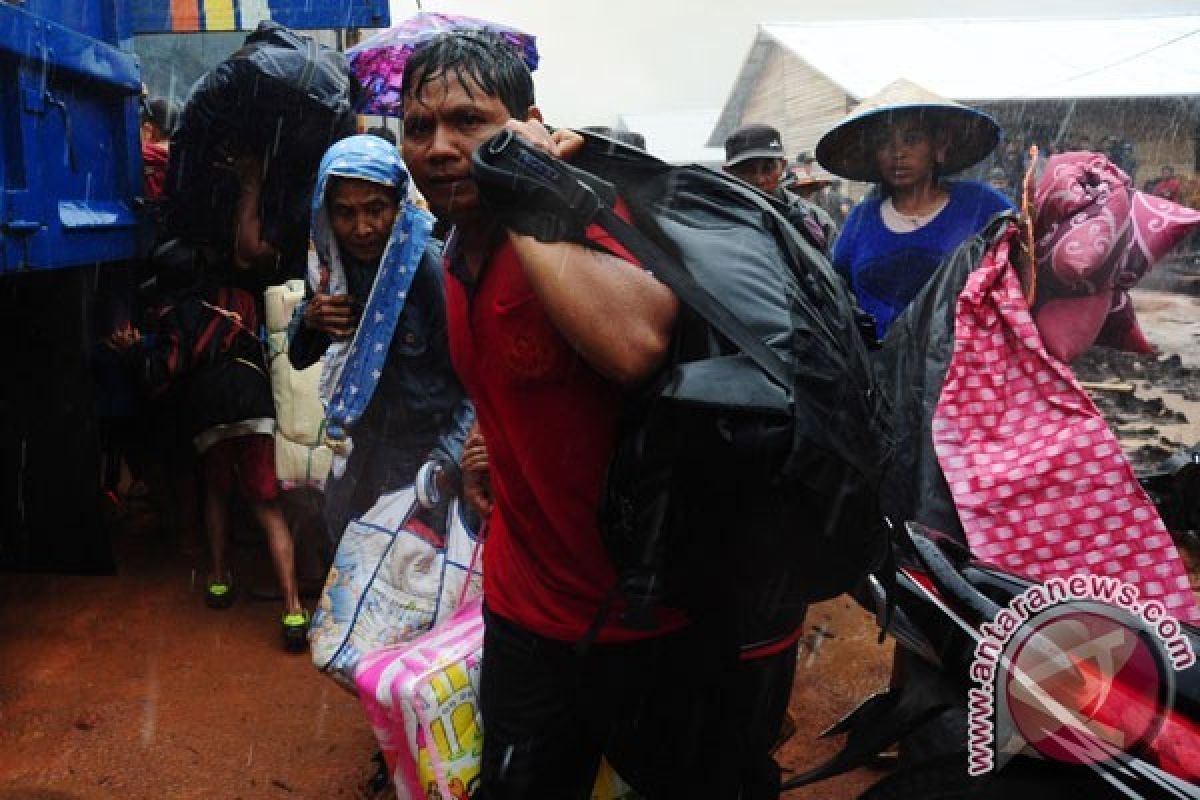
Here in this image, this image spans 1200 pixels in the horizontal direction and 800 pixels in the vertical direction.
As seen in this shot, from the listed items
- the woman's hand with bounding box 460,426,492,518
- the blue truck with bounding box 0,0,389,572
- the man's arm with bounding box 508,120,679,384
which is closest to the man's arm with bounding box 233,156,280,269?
the blue truck with bounding box 0,0,389,572

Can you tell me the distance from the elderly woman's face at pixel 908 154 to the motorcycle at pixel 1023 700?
6.74 feet

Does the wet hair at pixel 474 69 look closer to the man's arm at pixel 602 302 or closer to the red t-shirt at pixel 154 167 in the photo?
the man's arm at pixel 602 302

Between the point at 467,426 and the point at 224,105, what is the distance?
205cm

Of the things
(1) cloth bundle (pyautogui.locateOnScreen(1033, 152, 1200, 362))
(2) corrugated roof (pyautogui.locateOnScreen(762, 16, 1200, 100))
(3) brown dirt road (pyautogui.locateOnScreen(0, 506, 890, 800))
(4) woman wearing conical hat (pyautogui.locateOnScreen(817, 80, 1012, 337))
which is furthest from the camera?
(2) corrugated roof (pyautogui.locateOnScreen(762, 16, 1200, 100))

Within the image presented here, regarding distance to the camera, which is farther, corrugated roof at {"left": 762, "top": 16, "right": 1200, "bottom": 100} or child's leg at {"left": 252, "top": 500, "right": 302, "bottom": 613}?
corrugated roof at {"left": 762, "top": 16, "right": 1200, "bottom": 100}

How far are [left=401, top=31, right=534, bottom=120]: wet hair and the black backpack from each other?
34 cm

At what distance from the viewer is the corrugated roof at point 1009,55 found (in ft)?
54.3

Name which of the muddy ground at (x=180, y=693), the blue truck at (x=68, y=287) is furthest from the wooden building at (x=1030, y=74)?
the blue truck at (x=68, y=287)

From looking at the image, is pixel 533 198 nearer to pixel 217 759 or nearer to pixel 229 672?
pixel 217 759

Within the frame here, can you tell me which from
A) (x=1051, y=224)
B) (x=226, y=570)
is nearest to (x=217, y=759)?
(x=226, y=570)

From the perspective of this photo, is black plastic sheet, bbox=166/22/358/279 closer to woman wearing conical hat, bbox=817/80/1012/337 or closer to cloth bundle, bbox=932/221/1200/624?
woman wearing conical hat, bbox=817/80/1012/337

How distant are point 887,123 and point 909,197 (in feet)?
1.05

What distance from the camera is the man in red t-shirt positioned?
1491 millimetres

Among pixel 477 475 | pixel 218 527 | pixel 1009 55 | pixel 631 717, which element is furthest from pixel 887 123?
pixel 1009 55
